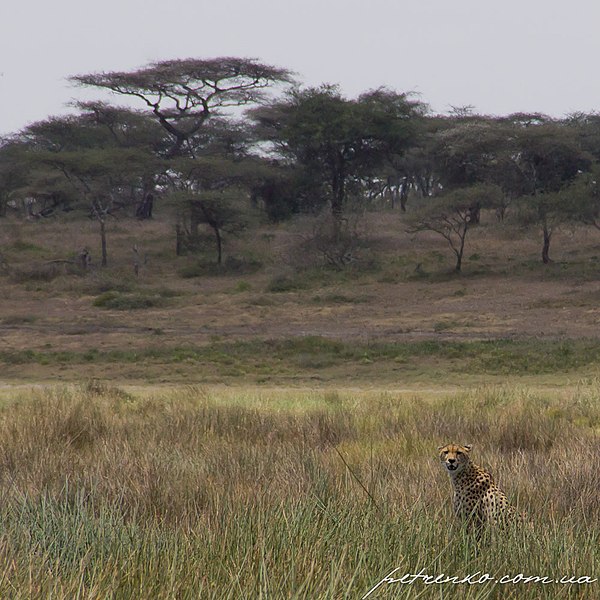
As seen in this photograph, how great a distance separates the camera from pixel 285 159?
173ft

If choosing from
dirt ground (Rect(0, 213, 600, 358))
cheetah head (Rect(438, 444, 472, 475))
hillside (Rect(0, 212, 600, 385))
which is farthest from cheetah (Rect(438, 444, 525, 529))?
dirt ground (Rect(0, 213, 600, 358))

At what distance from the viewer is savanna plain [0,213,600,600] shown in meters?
4.38

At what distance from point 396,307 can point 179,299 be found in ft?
23.6

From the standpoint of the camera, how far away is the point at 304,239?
40.0 metres

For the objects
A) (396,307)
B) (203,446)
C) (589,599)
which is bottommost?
(396,307)

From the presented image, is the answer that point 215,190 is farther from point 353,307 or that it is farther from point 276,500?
point 276,500

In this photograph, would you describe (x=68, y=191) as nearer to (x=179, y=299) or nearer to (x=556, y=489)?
(x=179, y=299)

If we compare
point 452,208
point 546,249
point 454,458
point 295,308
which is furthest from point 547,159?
point 454,458

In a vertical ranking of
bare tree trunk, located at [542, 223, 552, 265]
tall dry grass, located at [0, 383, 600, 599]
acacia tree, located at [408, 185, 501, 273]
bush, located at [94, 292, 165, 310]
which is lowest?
bush, located at [94, 292, 165, 310]

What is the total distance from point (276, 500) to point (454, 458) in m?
1.05

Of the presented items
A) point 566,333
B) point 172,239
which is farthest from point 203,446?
point 172,239

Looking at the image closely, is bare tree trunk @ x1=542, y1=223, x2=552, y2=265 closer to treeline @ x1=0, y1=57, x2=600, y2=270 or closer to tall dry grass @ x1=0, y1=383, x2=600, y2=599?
treeline @ x1=0, y1=57, x2=600, y2=270

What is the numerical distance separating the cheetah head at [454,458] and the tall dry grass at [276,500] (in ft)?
0.81

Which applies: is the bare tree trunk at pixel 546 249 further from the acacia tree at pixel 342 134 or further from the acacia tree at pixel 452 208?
the acacia tree at pixel 342 134
